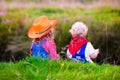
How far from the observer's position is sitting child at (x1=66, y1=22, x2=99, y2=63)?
912 cm

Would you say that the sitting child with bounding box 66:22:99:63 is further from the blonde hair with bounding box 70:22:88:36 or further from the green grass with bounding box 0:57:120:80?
the green grass with bounding box 0:57:120:80

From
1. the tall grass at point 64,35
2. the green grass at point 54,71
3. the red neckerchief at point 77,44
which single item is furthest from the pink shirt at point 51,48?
the tall grass at point 64,35

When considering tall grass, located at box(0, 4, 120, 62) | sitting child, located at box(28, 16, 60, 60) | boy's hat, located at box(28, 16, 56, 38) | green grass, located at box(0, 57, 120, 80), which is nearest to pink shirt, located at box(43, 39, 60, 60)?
sitting child, located at box(28, 16, 60, 60)

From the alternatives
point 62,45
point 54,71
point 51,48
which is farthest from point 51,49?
point 62,45

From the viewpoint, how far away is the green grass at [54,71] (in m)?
7.16

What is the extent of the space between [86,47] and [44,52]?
770mm

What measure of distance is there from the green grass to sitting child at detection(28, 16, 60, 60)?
1.15 m

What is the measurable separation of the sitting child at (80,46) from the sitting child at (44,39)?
44 cm

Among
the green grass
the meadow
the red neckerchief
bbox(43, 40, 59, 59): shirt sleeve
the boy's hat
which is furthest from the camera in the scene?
the red neckerchief

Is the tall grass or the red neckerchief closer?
the red neckerchief

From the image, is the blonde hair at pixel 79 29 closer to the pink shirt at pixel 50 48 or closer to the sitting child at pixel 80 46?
the sitting child at pixel 80 46

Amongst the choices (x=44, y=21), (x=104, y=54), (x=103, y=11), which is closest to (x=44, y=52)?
(x=44, y=21)

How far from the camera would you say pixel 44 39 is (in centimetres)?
911

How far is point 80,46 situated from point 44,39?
0.68 m
